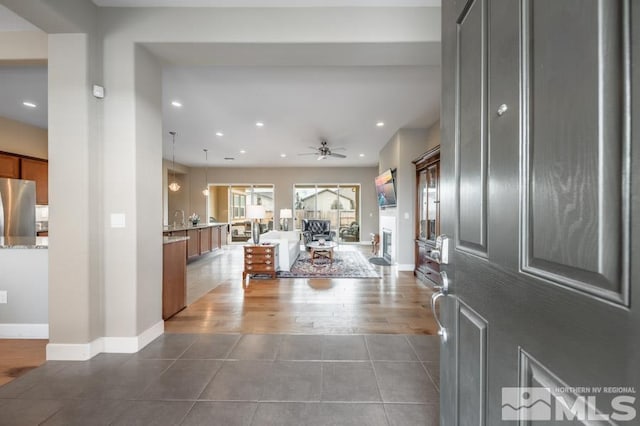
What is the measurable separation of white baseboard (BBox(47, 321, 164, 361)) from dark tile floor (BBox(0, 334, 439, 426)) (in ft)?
0.18

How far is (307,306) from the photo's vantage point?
3580 millimetres

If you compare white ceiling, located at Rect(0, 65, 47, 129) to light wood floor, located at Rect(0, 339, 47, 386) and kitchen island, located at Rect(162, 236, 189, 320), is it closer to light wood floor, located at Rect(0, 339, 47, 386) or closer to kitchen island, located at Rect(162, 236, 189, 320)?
kitchen island, located at Rect(162, 236, 189, 320)

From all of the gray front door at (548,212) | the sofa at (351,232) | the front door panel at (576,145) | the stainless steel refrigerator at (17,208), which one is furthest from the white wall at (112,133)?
the sofa at (351,232)

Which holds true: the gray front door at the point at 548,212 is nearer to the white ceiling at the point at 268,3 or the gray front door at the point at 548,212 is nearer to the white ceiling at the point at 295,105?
the white ceiling at the point at 268,3

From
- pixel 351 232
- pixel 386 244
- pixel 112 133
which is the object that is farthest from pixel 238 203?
pixel 112 133

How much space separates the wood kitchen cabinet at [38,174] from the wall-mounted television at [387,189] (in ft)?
22.7

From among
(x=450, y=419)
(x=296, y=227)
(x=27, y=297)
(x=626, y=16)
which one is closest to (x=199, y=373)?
(x=450, y=419)

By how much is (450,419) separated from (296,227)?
31.5ft

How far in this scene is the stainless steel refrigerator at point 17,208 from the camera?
14.6 feet

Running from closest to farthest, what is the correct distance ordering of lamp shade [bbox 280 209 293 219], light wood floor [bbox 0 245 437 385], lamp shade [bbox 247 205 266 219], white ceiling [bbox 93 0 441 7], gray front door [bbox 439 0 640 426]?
gray front door [bbox 439 0 640 426] → white ceiling [bbox 93 0 441 7] → light wood floor [bbox 0 245 437 385] → lamp shade [bbox 247 205 266 219] → lamp shade [bbox 280 209 293 219]

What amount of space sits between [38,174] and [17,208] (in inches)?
41.1

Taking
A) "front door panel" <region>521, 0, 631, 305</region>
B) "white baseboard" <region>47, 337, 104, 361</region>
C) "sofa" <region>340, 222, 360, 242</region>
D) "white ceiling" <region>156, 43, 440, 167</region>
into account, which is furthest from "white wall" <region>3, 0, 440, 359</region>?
"sofa" <region>340, 222, 360, 242</region>

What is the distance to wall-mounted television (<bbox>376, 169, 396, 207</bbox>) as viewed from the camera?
6121 millimetres

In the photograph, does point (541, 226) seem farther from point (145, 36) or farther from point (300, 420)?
point (145, 36)
